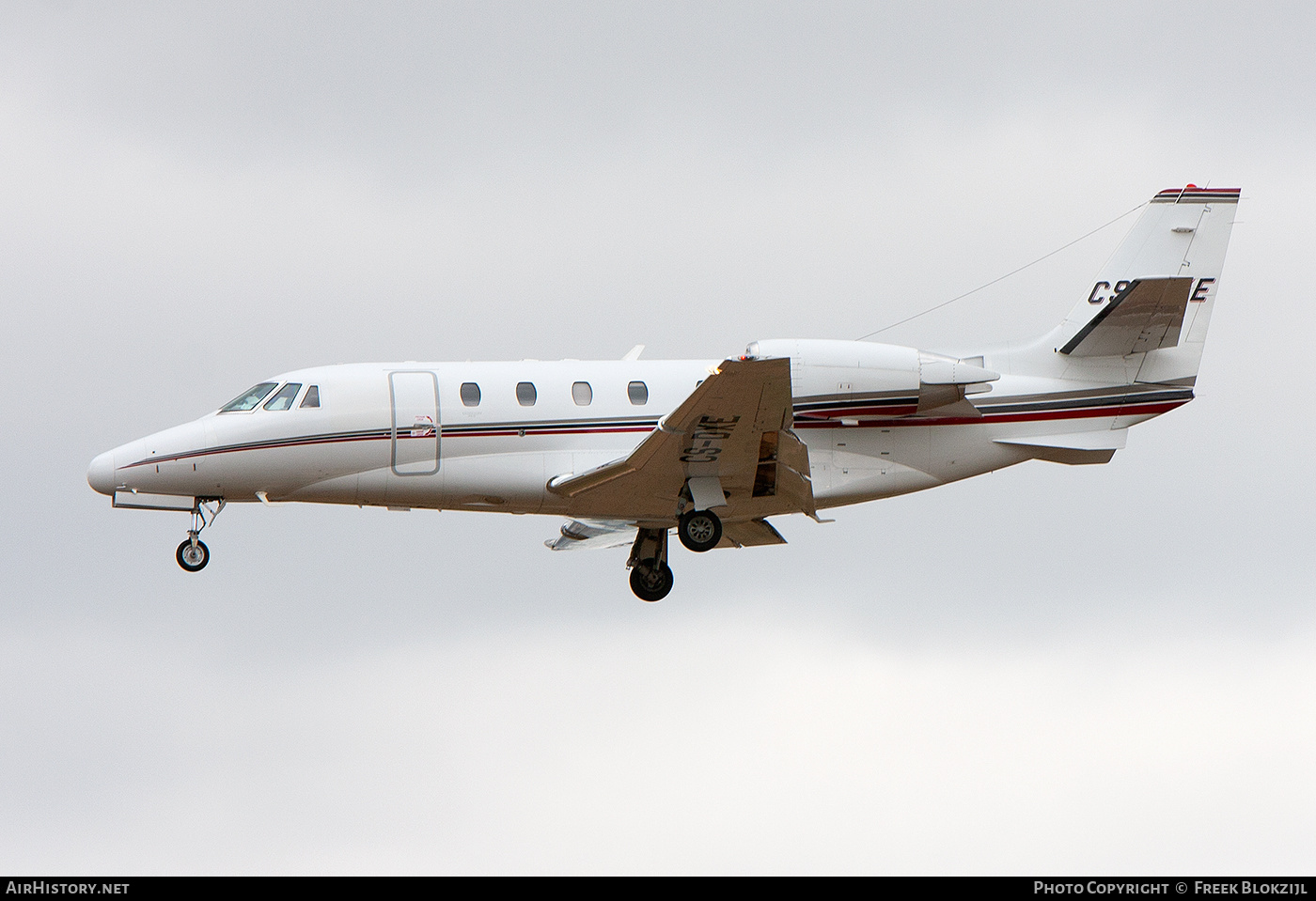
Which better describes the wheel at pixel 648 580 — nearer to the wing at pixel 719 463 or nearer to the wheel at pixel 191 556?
the wing at pixel 719 463

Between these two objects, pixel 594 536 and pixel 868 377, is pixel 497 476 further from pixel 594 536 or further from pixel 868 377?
pixel 868 377

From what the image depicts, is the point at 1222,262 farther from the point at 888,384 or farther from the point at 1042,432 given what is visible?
the point at 888,384

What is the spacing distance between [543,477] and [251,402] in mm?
4571

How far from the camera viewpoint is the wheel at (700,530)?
980 inches

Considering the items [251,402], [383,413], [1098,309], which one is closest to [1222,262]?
[1098,309]

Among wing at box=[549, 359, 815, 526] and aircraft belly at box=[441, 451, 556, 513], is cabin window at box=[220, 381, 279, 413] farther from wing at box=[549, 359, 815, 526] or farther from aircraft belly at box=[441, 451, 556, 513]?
wing at box=[549, 359, 815, 526]

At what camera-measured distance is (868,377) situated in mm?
24312

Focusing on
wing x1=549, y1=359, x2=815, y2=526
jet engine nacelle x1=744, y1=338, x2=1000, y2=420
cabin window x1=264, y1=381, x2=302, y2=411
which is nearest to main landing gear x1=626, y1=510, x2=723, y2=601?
wing x1=549, y1=359, x2=815, y2=526

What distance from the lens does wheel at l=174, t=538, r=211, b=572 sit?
83.3 feet

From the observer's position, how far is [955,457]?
2608 centimetres

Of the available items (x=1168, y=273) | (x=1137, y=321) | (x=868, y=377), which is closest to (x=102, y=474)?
(x=868, y=377)

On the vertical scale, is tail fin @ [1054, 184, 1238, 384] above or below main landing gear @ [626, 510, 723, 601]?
above

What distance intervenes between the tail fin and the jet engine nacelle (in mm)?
2615

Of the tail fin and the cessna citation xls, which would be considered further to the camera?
the tail fin
